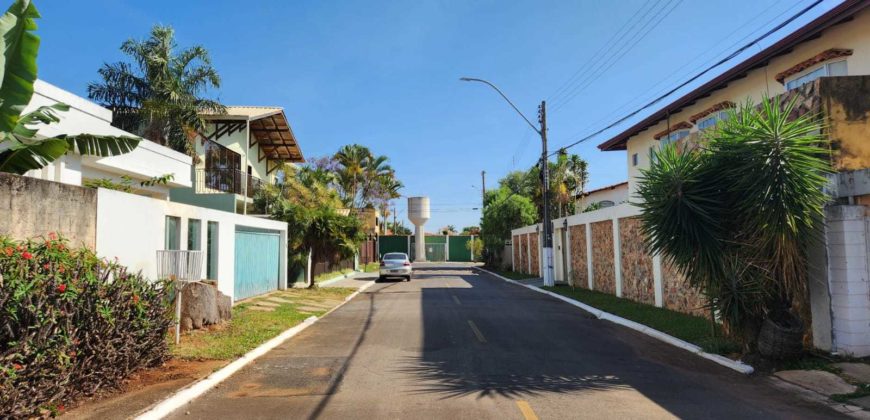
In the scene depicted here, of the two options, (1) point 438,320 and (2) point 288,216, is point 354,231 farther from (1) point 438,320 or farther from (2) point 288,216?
(1) point 438,320

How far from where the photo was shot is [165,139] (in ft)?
75.3

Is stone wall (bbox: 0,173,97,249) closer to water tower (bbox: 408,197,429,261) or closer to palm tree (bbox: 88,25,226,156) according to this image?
palm tree (bbox: 88,25,226,156)

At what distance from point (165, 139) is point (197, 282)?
47.4 ft

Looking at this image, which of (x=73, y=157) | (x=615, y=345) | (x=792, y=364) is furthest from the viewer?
(x=73, y=157)

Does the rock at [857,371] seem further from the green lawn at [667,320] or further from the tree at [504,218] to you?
the tree at [504,218]

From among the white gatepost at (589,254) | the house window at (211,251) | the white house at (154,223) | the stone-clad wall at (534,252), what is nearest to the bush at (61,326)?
the white house at (154,223)

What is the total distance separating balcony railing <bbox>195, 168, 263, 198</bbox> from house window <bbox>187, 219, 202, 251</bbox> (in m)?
10.5

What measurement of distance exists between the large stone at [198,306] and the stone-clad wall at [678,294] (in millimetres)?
10008

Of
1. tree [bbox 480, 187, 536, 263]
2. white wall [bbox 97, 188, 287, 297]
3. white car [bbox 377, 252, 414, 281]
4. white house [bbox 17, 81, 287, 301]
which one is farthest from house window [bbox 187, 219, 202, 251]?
tree [bbox 480, 187, 536, 263]

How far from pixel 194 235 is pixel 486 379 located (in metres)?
8.91

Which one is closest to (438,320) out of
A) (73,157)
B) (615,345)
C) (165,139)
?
(615,345)

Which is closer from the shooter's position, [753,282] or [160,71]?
[753,282]

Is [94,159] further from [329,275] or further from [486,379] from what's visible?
[329,275]

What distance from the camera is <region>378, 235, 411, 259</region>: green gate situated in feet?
206
